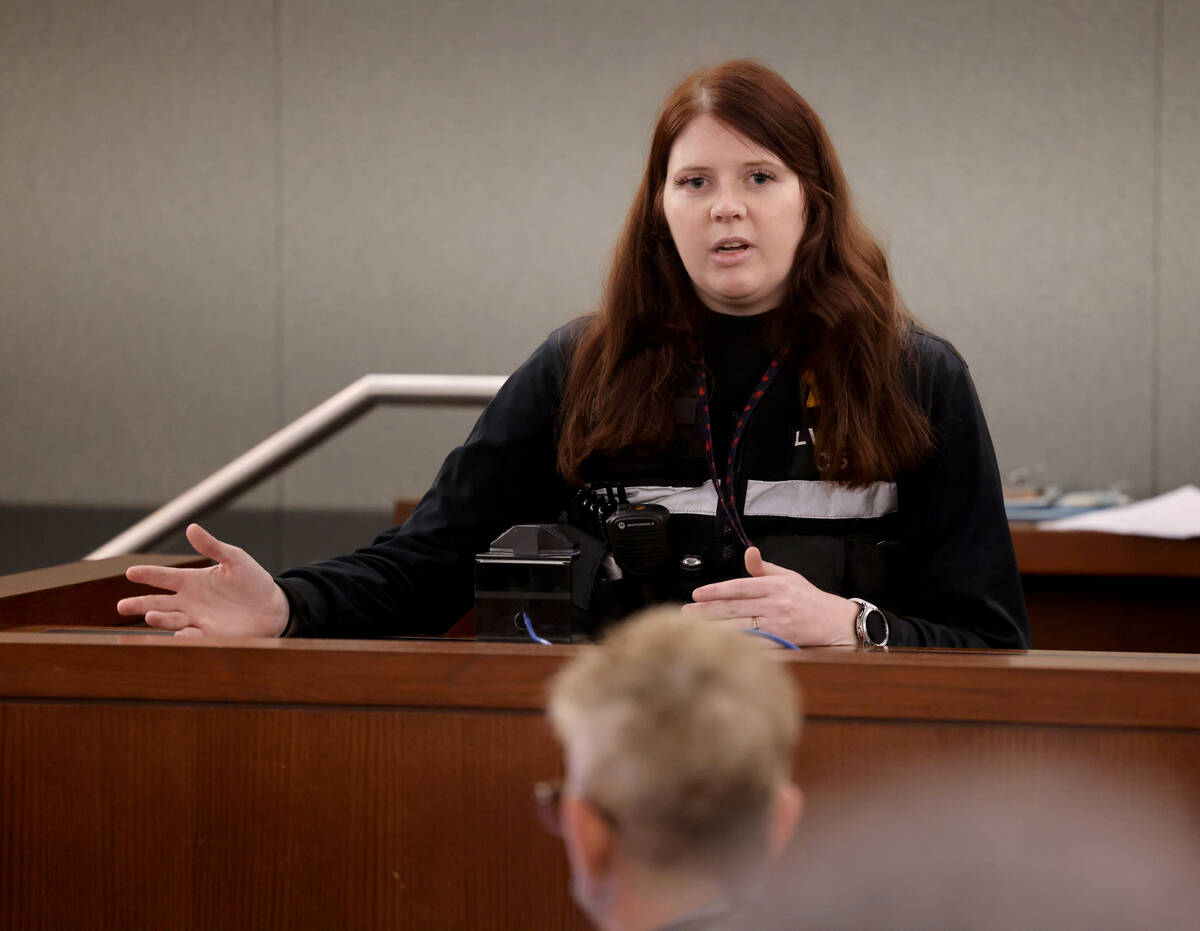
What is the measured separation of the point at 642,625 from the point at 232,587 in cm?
86

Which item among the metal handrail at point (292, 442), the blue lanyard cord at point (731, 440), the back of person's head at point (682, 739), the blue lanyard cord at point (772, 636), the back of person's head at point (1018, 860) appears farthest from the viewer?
the metal handrail at point (292, 442)

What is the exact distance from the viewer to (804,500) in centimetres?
138

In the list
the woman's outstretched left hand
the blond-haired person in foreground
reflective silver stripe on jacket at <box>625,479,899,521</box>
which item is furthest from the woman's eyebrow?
the blond-haired person in foreground

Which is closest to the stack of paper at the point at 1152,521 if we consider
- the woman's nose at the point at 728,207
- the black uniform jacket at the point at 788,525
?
the black uniform jacket at the point at 788,525

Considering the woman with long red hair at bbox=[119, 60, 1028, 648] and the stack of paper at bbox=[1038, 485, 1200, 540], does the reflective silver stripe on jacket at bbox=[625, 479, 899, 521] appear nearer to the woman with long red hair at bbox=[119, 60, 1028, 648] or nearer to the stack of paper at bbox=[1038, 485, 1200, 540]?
the woman with long red hair at bbox=[119, 60, 1028, 648]

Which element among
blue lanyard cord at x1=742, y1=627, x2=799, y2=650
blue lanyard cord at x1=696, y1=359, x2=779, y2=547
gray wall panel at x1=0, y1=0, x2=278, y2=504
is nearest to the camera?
blue lanyard cord at x1=742, y1=627, x2=799, y2=650

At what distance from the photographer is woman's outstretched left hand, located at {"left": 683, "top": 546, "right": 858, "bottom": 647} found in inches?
42.5

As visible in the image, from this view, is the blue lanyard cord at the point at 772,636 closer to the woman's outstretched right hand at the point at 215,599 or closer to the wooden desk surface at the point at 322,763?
the wooden desk surface at the point at 322,763

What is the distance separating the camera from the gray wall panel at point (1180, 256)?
150 inches

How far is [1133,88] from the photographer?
12.6ft

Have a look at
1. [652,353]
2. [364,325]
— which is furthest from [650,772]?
[364,325]

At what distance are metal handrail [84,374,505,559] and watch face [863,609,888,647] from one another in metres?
1.07

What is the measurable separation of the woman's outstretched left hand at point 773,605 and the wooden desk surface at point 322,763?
0.13m

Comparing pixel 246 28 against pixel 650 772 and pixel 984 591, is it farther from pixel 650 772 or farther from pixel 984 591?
pixel 650 772
